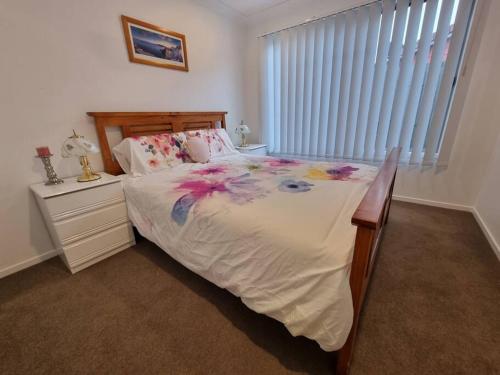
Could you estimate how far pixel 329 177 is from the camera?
1.65 metres

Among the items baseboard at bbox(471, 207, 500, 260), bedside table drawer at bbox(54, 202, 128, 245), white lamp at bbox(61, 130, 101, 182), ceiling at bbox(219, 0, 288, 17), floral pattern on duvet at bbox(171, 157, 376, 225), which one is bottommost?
baseboard at bbox(471, 207, 500, 260)

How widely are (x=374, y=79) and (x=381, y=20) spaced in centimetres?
59

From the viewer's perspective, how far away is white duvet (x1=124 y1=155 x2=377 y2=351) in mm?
792

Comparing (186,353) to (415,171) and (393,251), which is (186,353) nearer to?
(393,251)

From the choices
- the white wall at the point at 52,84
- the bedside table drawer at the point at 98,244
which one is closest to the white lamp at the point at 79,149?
the white wall at the point at 52,84

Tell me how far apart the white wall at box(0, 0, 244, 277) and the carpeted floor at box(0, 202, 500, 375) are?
Answer: 41 cm

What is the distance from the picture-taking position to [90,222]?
163 centimetres

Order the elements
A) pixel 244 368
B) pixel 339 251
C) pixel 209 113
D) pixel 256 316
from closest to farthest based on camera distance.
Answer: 1. pixel 339 251
2. pixel 244 368
3. pixel 256 316
4. pixel 209 113

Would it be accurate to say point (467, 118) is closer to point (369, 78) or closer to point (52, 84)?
point (369, 78)

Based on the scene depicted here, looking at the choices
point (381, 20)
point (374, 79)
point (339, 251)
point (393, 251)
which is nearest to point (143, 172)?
point (339, 251)

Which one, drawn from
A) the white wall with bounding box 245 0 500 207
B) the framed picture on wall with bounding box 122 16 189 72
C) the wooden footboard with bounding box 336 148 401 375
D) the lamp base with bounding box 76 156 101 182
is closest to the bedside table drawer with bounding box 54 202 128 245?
the lamp base with bounding box 76 156 101 182

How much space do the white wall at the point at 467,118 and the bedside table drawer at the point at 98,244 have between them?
3.22m

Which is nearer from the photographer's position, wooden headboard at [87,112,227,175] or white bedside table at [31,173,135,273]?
white bedside table at [31,173,135,273]

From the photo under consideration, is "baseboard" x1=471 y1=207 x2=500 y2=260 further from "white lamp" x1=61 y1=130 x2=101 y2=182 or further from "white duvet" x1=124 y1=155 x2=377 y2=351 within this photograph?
"white lamp" x1=61 y1=130 x2=101 y2=182
